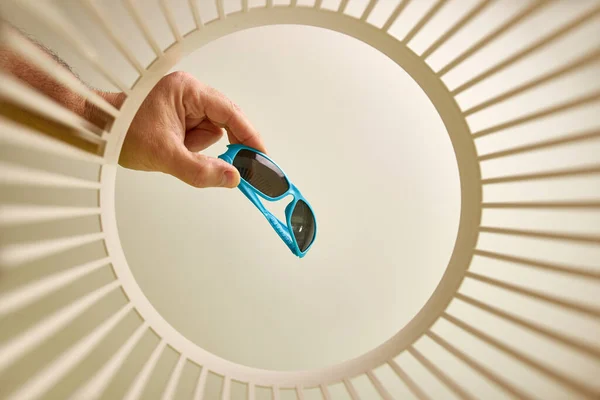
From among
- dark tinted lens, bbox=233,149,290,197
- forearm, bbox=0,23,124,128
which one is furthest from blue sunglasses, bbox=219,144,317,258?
forearm, bbox=0,23,124,128

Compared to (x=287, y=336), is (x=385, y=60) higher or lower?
higher

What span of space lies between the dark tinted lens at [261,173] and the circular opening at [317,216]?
0.20 ft

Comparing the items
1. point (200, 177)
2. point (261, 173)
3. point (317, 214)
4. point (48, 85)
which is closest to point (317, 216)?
point (317, 214)

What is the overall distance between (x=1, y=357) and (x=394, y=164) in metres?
0.49

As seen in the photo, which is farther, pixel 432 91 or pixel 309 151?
pixel 309 151

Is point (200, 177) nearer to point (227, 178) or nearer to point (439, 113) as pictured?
point (227, 178)

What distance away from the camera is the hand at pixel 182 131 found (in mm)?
391

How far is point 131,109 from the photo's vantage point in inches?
12.9

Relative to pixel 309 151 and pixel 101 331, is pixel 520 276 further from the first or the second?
pixel 101 331

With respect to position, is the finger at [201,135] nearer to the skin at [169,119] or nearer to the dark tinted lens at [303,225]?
the skin at [169,119]

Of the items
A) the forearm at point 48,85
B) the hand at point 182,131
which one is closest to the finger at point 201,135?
the hand at point 182,131

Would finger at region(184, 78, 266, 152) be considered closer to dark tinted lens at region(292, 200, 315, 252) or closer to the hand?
the hand

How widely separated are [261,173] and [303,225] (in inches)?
3.8

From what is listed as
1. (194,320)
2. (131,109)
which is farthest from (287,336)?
(131,109)
